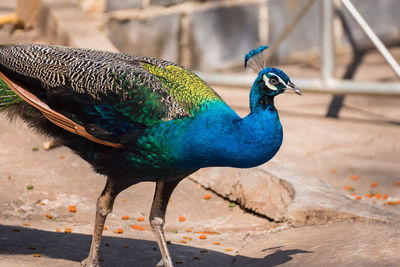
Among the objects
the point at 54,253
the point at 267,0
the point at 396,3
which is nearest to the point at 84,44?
the point at 54,253

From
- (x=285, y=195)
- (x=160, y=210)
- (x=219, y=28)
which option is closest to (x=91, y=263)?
(x=160, y=210)

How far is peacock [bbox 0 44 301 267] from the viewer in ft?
11.2

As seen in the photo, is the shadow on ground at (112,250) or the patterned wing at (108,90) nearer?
the patterned wing at (108,90)

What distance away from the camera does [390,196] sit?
18.6 feet

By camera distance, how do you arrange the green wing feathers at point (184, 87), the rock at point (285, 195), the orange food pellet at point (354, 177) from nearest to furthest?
the green wing feathers at point (184, 87) < the rock at point (285, 195) < the orange food pellet at point (354, 177)

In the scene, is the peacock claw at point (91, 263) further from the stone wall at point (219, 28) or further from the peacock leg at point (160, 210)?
the stone wall at point (219, 28)

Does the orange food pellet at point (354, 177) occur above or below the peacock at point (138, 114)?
below

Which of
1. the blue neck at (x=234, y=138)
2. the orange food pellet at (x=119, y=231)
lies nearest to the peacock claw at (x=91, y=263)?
the orange food pellet at (x=119, y=231)

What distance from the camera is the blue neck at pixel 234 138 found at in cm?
340

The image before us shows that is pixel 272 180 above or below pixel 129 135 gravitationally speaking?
below

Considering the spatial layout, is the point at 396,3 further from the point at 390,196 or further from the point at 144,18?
the point at 390,196

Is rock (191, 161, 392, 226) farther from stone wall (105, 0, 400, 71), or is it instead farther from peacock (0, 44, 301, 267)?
stone wall (105, 0, 400, 71)

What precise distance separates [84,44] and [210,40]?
311 cm

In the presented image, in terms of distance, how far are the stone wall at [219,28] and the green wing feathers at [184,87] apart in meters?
4.46
